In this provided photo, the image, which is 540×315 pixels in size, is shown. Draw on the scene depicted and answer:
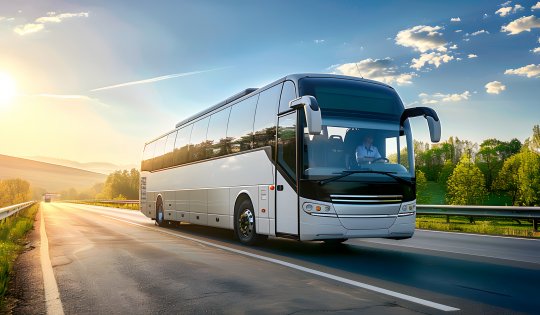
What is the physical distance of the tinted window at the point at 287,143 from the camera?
1005 cm

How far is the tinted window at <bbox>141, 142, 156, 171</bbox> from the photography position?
894 inches

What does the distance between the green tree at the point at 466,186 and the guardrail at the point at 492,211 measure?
60862mm

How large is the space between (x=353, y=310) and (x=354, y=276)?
2.24 metres

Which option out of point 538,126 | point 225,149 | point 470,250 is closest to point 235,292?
point 470,250

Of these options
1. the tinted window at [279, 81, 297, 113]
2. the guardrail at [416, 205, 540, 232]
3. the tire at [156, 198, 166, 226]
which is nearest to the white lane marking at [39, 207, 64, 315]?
the tinted window at [279, 81, 297, 113]

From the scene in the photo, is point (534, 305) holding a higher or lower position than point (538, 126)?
lower

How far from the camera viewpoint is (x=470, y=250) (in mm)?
11062

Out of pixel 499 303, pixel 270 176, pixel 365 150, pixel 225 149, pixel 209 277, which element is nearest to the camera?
pixel 499 303

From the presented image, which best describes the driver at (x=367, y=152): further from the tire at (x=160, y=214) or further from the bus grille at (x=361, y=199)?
the tire at (x=160, y=214)

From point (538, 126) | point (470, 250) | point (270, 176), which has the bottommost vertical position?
point (470, 250)

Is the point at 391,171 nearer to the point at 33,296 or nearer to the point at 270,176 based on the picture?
the point at 270,176

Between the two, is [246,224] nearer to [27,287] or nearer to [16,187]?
[27,287]

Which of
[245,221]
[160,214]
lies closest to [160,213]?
[160,214]

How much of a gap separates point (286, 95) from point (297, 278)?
451 cm
